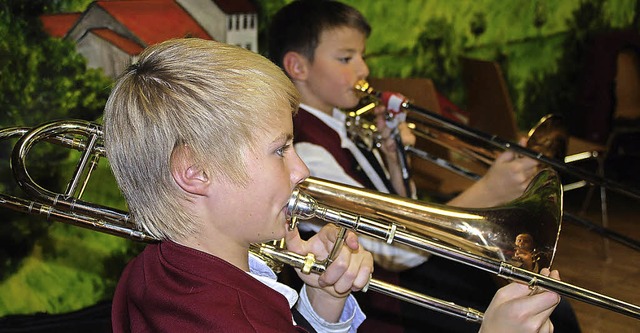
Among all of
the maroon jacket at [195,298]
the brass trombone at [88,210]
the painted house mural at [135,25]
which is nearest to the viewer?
the maroon jacket at [195,298]

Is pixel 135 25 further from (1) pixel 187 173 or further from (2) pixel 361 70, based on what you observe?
(1) pixel 187 173

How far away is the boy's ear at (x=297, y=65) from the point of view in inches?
77.1

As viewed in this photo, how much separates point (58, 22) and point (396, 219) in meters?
1.38

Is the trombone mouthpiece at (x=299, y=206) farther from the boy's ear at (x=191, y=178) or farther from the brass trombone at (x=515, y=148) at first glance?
the brass trombone at (x=515, y=148)

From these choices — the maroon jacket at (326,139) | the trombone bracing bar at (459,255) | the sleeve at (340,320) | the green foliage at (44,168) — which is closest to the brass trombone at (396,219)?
the trombone bracing bar at (459,255)

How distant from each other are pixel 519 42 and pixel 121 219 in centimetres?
353

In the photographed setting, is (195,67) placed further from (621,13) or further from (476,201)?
(621,13)

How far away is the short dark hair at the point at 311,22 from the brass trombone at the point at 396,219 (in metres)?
0.77

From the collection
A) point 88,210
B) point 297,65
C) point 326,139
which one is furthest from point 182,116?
point 297,65

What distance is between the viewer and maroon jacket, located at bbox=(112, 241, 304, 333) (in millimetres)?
875

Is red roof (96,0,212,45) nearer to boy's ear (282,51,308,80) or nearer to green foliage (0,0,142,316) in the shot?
green foliage (0,0,142,316)

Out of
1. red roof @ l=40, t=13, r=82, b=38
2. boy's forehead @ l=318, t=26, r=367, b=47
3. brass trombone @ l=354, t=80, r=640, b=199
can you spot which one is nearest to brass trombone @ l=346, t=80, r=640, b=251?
brass trombone @ l=354, t=80, r=640, b=199

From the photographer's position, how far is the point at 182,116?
903 millimetres

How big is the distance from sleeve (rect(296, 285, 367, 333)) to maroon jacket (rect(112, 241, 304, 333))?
0.83 feet
